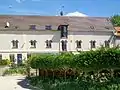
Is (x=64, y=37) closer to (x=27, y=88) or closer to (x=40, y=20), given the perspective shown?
(x=40, y=20)

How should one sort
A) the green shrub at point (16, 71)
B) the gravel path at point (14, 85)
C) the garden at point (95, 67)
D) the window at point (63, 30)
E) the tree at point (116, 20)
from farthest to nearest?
the tree at point (116, 20) < the window at point (63, 30) < the green shrub at point (16, 71) < the gravel path at point (14, 85) < the garden at point (95, 67)

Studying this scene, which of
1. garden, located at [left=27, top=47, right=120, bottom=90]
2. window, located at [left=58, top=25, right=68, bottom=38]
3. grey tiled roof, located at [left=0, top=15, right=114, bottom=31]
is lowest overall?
garden, located at [left=27, top=47, right=120, bottom=90]

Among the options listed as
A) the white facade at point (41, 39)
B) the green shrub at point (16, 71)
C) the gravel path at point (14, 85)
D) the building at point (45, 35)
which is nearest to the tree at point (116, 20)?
the building at point (45, 35)

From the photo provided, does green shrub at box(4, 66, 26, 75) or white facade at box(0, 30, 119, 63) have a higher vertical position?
white facade at box(0, 30, 119, 63)

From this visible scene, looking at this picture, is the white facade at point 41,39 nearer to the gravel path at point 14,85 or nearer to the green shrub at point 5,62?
the green shrub at point 5,62

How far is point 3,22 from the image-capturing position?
84.1 m

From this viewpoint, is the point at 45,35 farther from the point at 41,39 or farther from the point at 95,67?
the point at 95,67

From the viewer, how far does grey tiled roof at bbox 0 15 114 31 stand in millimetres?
84500

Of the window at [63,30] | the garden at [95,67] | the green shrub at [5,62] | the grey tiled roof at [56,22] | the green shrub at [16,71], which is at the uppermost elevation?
the grey tiled roof at [56,22]

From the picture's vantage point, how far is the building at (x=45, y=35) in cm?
8275

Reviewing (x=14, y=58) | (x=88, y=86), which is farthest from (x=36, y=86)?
(x=14, y=58)

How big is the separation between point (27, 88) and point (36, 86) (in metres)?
0.99

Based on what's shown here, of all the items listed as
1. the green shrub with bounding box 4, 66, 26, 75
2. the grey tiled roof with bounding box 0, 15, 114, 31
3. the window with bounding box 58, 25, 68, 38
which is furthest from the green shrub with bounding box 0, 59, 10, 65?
the window with bounding box 58, 25, 68, 38

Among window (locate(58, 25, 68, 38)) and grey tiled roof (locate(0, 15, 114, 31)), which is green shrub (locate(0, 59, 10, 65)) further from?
window (locate(58, 25, 68, 38))
